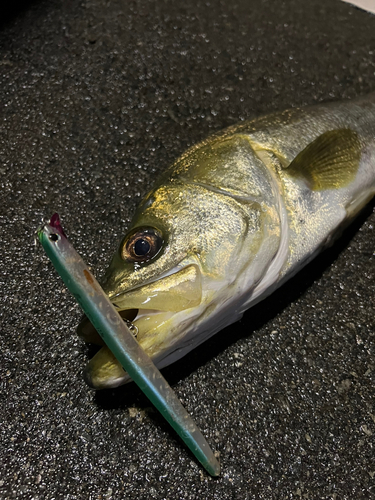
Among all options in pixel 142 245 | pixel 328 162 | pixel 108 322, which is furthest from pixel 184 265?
pixel 328 162

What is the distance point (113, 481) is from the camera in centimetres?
142

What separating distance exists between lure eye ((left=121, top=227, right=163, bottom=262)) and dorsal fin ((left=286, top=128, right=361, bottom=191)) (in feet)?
2.17

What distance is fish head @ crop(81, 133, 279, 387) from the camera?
1.22 metres

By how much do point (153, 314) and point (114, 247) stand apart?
721mm

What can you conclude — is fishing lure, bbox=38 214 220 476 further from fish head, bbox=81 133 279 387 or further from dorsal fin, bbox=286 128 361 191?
dorsal fin, bbox=286 128 361 191

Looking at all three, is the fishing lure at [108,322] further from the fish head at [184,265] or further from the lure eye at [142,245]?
the lure eye at [142,245]

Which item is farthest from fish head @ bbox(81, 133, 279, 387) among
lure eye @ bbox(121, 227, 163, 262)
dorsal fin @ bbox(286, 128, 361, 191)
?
dorsal fin @ bbox(286, 128, 361, 191)

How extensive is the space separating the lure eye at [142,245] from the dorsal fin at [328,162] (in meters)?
0.66

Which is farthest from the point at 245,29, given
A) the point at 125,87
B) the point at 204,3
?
the point at 125,87

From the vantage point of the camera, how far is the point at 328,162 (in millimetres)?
1615

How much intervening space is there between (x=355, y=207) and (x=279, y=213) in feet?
1.65

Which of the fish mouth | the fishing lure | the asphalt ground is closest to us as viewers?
the fishing lure

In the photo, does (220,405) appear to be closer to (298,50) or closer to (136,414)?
(136,414)

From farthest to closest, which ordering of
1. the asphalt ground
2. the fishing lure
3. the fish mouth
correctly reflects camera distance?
1. the asphalt ground
2. the fish mouth
3. the fishing lure
